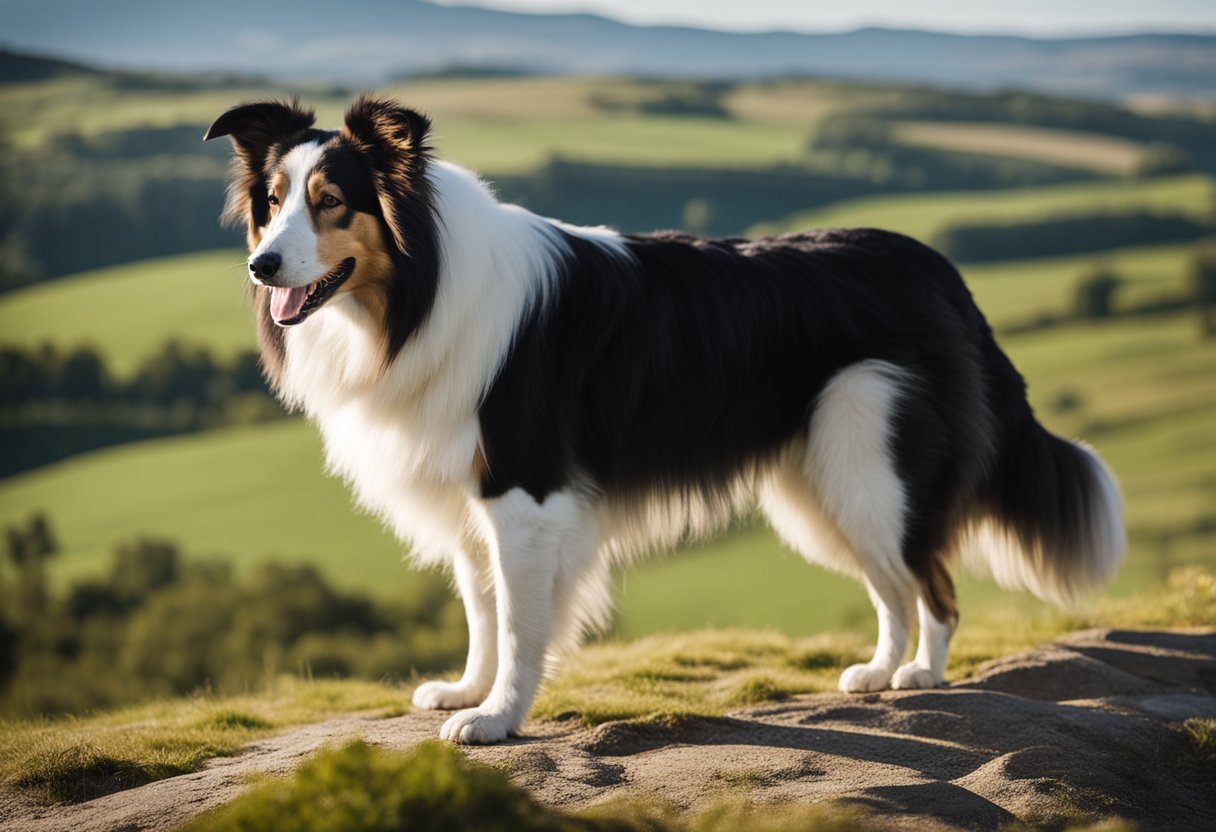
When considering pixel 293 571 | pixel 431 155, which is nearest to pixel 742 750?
pixel 431 155

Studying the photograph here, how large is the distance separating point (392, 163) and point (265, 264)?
70 cm

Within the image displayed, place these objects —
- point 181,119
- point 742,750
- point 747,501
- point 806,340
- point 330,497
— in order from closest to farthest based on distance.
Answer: point 742,750
point 806,340
point 747,501
point 330,497
point 181,119

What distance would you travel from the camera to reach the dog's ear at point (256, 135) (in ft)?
16.6

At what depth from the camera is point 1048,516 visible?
6172 mm

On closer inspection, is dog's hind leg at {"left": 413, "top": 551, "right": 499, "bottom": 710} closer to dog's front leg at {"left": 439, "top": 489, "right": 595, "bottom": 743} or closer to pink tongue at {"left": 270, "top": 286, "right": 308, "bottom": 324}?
dog's front leg at {"left": 439, "top": 489, "right": 595, "bottom": 743}

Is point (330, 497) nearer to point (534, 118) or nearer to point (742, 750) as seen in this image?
point (534, 118)

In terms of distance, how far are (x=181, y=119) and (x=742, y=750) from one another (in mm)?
106208

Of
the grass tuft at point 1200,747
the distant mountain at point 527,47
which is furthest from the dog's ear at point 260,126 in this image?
the distant mountain at point 527,47

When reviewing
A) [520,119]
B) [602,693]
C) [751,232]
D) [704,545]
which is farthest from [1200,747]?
[520,119]

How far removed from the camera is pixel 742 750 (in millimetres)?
4742

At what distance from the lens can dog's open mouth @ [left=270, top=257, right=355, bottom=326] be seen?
4.88 m

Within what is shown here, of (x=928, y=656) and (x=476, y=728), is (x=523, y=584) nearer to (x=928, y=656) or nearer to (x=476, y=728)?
(x=476, y=728)

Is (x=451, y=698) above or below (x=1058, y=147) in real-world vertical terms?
below

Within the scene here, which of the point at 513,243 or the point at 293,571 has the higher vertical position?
the point at 513,243
